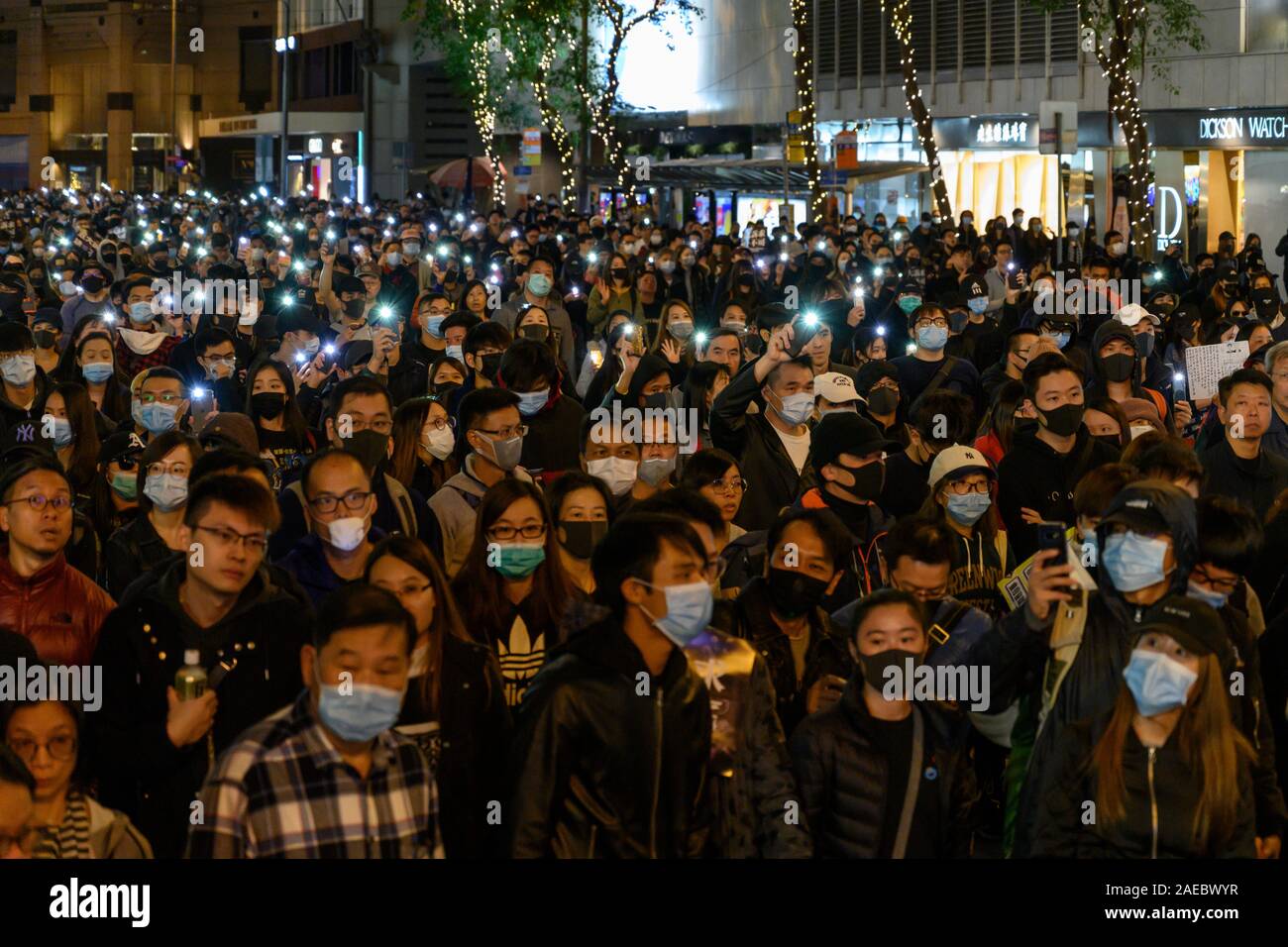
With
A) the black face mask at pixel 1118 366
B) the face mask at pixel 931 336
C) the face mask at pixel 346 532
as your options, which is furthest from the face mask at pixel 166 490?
the face mask at pixel 931 336

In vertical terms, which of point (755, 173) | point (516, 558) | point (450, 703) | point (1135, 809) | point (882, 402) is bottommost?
point (1135, 809)

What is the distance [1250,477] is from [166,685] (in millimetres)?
5389

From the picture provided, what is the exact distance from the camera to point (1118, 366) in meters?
11.1

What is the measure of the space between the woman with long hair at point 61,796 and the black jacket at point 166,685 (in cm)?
18

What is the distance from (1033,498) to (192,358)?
5946mm

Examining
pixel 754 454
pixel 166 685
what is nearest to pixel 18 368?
pixel 754 454

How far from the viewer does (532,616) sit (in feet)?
22.1

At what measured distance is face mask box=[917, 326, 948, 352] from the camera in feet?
42.6

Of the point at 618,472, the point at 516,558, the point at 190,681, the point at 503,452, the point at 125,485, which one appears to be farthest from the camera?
the point at 618,472

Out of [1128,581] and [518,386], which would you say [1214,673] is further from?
[518,386]

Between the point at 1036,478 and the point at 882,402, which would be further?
the point at 882,402

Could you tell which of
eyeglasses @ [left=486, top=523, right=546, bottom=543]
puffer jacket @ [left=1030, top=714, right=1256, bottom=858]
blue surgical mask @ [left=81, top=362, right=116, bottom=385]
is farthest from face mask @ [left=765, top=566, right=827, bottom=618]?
blue surgical mask @ [left=81, top=362, right=116, bottom=385]

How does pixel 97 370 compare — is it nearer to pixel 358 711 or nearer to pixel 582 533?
pixel 582 533

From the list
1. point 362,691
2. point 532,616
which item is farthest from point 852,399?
point 362,691
